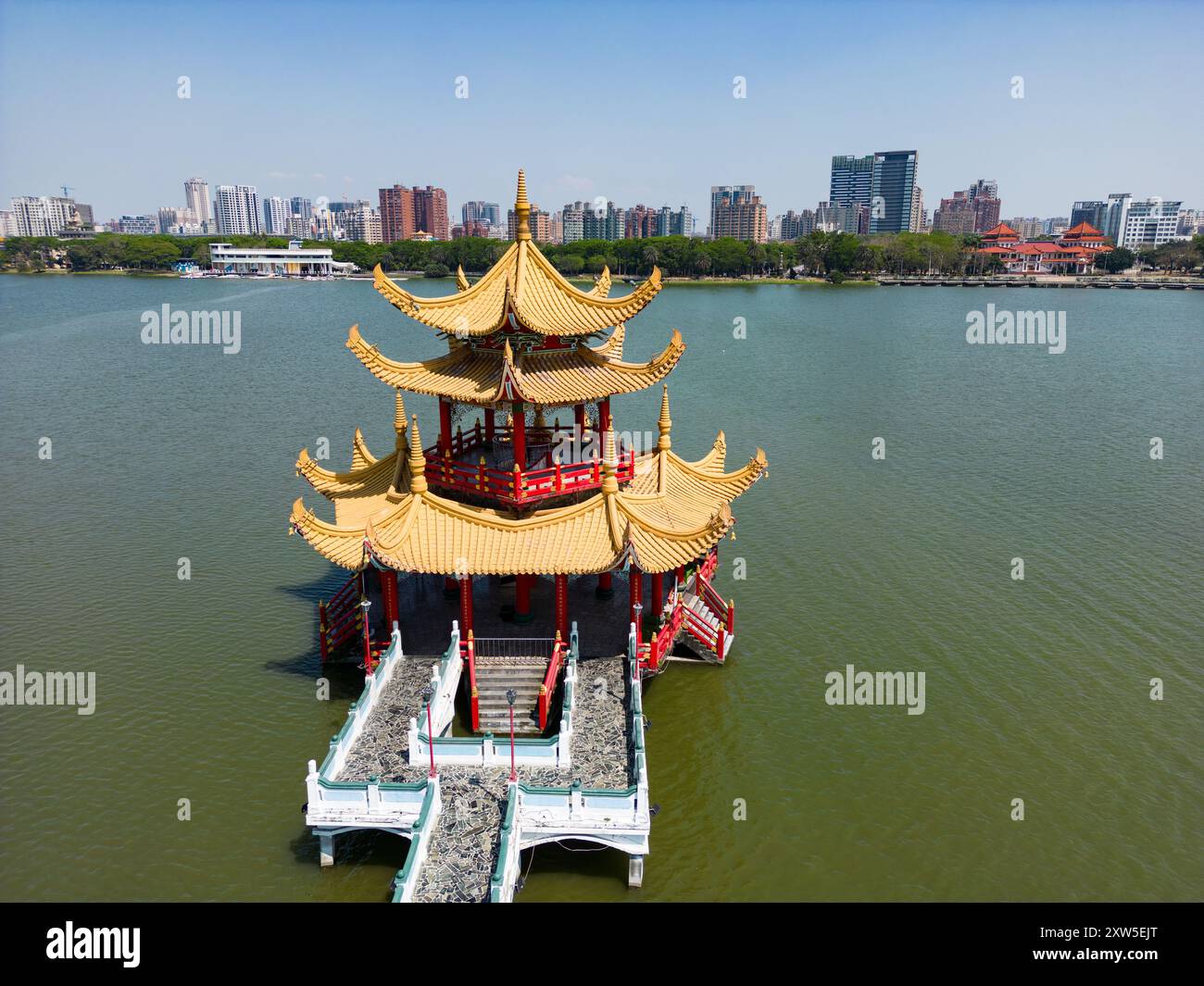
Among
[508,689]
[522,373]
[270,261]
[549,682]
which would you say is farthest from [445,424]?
[270,261]

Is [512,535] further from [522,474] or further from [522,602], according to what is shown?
[522,602]

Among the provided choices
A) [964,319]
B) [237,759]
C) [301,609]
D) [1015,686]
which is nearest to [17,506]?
[301,609]

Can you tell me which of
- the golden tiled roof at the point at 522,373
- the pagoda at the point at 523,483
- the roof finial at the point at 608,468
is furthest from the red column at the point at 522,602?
the golden tiled roof at the point at 522,373

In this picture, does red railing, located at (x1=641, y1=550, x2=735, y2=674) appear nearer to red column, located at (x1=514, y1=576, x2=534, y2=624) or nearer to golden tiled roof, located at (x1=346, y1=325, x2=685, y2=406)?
red column, located at (x1=514, y1=576, x2=534, y2=624)

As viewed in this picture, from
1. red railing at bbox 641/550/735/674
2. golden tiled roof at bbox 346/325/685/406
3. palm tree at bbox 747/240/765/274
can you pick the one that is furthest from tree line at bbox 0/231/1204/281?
golden tiled roof at bbox 346/325/685/406

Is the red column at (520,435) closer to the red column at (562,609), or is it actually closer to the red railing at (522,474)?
the red railing at (522,474)

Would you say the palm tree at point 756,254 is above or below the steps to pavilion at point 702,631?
above
